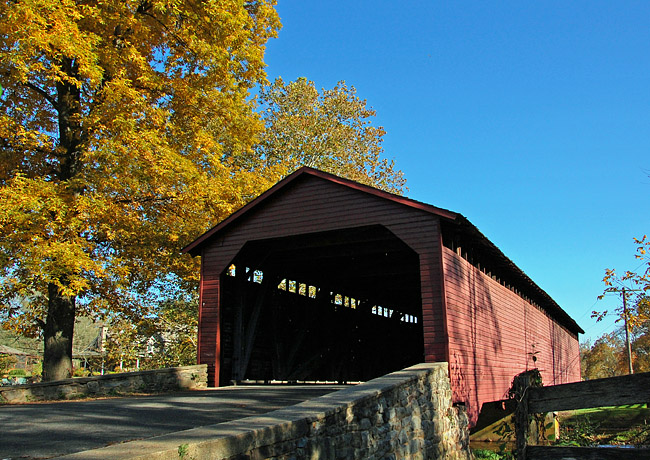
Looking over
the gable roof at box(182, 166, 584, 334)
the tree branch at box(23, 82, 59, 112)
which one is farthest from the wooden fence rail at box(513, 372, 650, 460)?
the tree branch at box(23, 82, 59, 112)

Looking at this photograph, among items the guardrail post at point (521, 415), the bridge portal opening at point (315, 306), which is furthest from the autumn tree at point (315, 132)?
the guardrail post at point (521, 415)

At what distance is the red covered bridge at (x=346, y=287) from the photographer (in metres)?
10.6

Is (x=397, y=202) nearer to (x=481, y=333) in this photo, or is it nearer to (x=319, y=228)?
(x=319, y=228)

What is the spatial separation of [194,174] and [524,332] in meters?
11.0

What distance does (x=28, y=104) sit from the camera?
15039 millimetres

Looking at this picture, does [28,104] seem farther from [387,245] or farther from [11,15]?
[387,245]

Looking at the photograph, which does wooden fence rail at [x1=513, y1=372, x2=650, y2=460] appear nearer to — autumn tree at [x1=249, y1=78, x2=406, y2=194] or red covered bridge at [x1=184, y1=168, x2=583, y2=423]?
red covered bridge at [x1=184, y1=168, x2=583, y2=423]

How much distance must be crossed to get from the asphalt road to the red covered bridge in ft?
9.18

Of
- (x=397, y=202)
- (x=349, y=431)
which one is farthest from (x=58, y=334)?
(x=349, y=431)

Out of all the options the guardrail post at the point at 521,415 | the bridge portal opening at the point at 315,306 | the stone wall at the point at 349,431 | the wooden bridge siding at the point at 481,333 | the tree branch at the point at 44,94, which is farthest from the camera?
the tree branch at the point at 44,94

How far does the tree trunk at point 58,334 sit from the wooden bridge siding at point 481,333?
355 inches

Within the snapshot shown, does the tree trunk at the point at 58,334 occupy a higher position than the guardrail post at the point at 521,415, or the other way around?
the tree trunk at the point at 58,334

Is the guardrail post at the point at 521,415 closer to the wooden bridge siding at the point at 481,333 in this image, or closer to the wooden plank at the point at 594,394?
the wooden plank at the point at 594,394

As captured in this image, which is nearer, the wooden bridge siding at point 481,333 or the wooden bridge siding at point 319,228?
the wooden bridge siding at point 319,228
